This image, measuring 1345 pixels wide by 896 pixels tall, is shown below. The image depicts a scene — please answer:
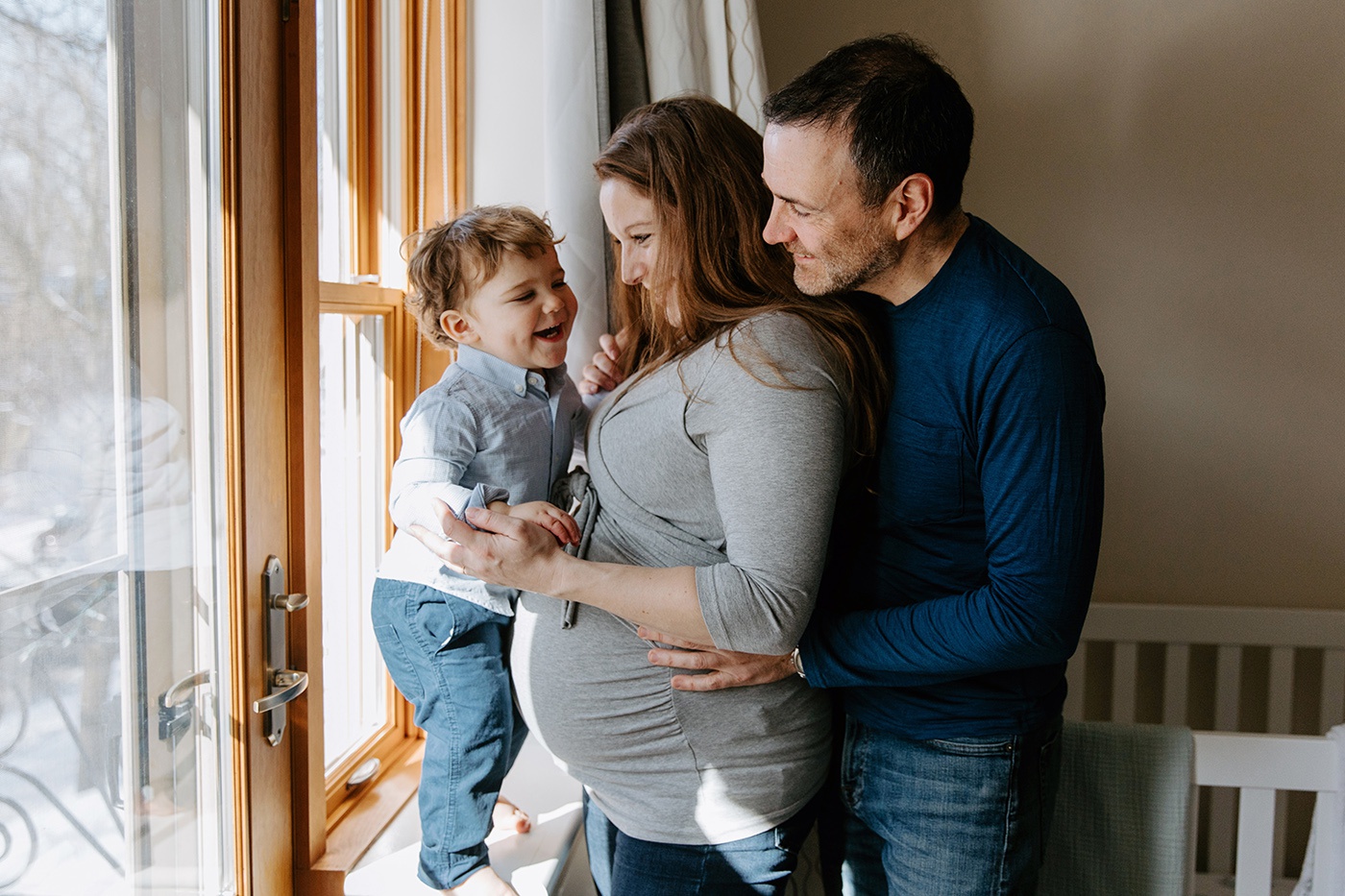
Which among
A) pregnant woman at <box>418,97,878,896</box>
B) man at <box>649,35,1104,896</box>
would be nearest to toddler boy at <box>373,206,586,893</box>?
pregnant woman at <box>418,97,878,896</box>

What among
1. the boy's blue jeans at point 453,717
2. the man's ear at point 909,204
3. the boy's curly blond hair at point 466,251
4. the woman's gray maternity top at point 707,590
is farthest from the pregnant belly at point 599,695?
the man's ear at point 909,204

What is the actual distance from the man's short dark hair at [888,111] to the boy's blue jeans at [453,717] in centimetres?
74

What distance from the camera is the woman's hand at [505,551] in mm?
1057

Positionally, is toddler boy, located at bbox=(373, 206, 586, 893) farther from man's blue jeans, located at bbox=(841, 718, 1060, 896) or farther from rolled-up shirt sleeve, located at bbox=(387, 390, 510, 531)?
man's blue jeans, located at bbox=(841, 718, 1060, 896)

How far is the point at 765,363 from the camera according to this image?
96cm

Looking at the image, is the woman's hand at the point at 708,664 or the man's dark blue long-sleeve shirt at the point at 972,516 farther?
the woman's hand at the point at 708,664

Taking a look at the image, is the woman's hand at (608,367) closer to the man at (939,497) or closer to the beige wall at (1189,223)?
the man at (939,497)

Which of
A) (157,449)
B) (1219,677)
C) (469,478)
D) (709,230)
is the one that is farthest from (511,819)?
(1219,677)

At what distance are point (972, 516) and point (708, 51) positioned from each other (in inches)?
39.4

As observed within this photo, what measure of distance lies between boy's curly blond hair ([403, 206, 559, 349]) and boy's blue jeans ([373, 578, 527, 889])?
40 cm

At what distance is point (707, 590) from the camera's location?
3.21 ft

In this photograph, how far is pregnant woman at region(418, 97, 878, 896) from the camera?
38.8 inches

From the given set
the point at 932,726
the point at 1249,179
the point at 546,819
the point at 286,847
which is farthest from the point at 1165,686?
the point at 286,847

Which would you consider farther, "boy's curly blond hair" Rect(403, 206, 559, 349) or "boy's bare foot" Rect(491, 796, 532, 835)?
"boy's bare foot" Rect(491, 796, 532, 835)
